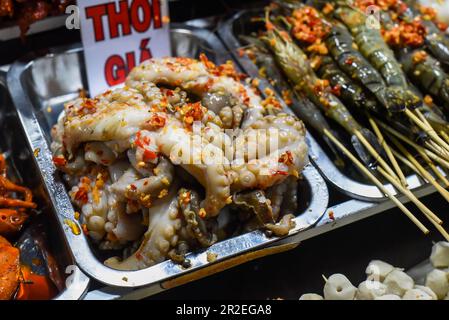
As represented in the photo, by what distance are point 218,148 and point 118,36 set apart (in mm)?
1057

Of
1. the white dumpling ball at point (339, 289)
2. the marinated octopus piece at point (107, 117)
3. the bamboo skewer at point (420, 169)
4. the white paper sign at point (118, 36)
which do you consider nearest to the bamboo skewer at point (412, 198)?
the bamboo skewer at point (420, 169)

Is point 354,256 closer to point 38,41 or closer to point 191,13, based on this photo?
point 191,13

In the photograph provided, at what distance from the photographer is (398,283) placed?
2.30 meters

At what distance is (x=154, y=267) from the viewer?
2.27 metres

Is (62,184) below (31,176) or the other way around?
the other way around

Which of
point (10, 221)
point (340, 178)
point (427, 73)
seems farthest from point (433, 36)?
point (10, 221)

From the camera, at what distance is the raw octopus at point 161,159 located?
2254 millimetres

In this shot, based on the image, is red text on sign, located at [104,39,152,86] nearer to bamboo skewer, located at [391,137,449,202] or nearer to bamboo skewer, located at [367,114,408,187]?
bamboo skewer, located at [367,114,408,187]

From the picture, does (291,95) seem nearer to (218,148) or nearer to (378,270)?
(218,148)

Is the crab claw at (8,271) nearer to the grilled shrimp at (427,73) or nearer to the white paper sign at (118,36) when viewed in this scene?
the white paper sign at (118,36)

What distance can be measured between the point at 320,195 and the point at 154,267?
34.3 inches

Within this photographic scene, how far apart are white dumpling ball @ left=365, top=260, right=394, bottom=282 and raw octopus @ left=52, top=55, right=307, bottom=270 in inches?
18.8

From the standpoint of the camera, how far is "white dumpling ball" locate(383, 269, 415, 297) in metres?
2.29
